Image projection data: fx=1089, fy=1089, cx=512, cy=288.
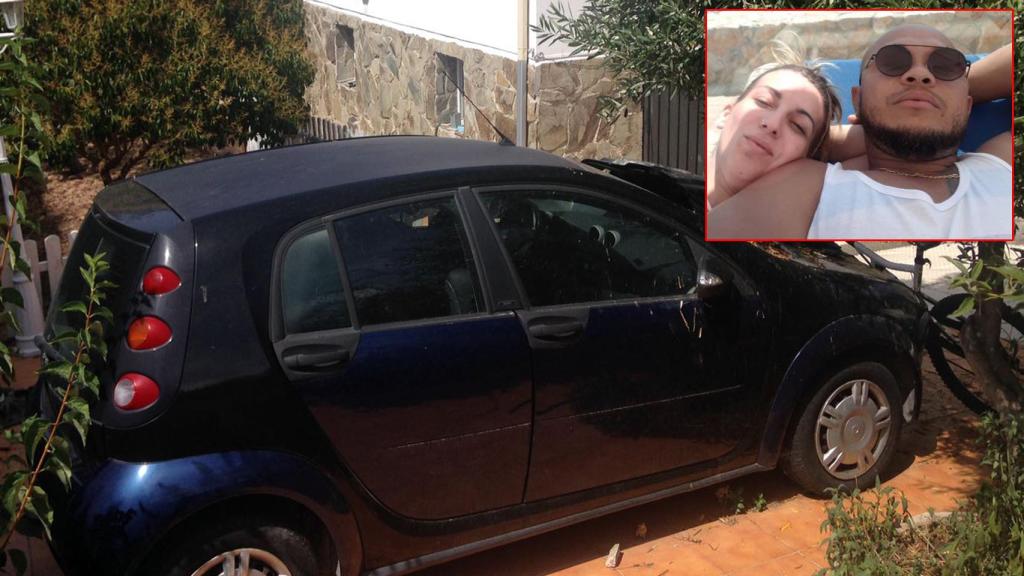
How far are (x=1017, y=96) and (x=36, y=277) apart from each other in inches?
270

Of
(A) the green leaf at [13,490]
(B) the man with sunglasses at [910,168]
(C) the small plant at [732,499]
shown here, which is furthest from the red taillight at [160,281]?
(C) the small plant at [732,499]

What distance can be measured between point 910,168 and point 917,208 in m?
0.15

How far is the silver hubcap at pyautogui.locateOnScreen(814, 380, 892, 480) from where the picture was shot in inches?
203

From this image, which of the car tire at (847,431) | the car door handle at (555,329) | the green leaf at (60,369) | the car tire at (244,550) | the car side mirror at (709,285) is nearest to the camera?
the green leaf at (60,369)

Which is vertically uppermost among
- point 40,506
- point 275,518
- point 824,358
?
point 40,506

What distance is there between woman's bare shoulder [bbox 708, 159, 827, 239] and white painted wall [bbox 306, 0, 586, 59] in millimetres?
4748

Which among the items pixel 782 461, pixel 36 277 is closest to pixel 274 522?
pixel 782 461

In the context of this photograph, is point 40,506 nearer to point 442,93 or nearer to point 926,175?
point 926,175

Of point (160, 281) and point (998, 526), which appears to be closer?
point (160, 281)

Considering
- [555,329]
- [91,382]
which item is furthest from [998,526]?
[91,382]

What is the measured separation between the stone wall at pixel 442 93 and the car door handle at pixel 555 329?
13.5 ft

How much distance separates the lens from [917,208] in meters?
3.99

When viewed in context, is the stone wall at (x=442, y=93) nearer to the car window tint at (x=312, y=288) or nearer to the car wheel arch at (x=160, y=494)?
the car window tint at (x=312, y=288)

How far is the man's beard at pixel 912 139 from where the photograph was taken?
12.8 ft
